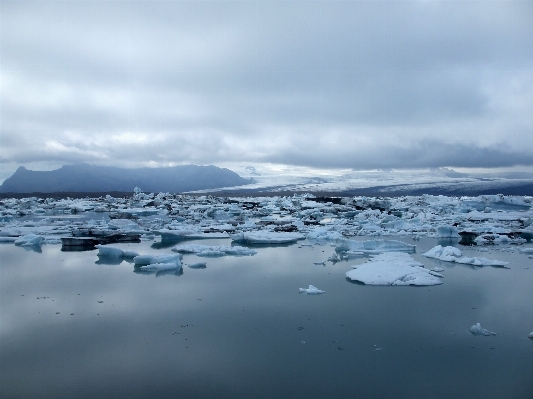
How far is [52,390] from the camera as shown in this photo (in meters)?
3.31

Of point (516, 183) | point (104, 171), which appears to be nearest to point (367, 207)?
point (516, 183)

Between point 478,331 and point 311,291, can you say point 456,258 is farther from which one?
point 478,331

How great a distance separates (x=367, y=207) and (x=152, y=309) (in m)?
18.4

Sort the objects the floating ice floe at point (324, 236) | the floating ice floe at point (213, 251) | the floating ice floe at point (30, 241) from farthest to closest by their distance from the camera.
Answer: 1. the floating ice floe at point (324, 236)
2. the floating ice floe at point (30, 241)
3. the floating ice floe at point (213, 251)

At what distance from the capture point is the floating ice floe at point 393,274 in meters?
6.45

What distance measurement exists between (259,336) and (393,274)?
3.13 m

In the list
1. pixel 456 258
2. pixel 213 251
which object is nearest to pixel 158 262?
pixel 213 251

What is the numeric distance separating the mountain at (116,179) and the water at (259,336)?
80514 millimetres

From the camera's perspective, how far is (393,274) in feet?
21.8

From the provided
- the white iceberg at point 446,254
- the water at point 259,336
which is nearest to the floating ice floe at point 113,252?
the water at point 259,336

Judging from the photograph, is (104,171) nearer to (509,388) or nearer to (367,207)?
(367,207)

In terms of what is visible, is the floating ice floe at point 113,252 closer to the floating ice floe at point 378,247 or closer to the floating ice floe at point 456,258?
the floating ice floe at point 378,247

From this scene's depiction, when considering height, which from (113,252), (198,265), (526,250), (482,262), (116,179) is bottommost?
(526,250)

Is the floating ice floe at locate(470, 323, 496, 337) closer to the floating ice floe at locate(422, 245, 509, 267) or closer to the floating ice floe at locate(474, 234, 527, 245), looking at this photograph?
the floating ice floe at locate(422, 245, 509, 267)
